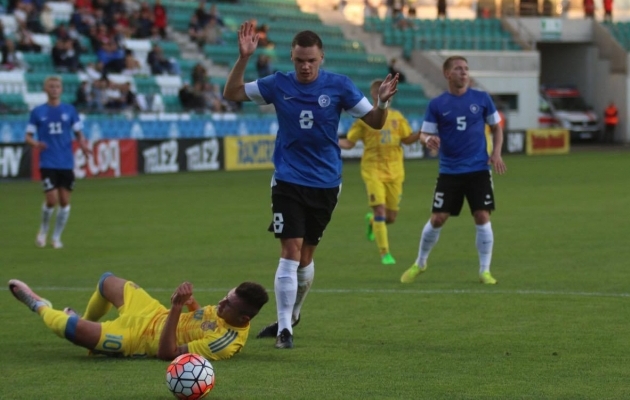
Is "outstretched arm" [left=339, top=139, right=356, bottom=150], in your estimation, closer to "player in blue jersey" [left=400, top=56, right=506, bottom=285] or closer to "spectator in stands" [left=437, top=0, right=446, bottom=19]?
"player in blue jersey" [left=400, top=56, right=506, bottom=285]

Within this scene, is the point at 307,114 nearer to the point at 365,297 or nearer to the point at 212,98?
the point at 365,297

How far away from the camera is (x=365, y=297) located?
11000 millimetres

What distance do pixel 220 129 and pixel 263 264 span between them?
20.6 metres

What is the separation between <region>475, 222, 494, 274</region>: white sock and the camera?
38.7 ft

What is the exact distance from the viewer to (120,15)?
35.6m

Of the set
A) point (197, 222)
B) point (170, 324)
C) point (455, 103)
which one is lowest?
point (197, 222)

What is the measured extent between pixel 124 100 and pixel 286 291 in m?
24.4

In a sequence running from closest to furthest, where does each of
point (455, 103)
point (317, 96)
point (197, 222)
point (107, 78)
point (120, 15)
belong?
Result: point (317, 96)
point (455, 103)
point (197, 222)
point (107, 78)
point (120, 15)

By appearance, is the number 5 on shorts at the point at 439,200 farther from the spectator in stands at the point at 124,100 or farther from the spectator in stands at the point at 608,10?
the spectator in stands at the point at 608,10

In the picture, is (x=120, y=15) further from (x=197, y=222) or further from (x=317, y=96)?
(x=317, y=96)


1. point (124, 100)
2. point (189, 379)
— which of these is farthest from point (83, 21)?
point (189, 379)

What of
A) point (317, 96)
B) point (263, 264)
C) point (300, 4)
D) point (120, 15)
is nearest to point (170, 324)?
point (317, 96)

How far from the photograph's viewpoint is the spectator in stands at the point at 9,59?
30.6m

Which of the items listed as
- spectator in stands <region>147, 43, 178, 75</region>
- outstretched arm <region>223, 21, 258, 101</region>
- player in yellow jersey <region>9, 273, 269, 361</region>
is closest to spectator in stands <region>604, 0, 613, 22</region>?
spectator in stands <region>147, 43, 178, 75</region>
